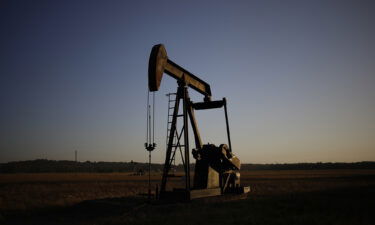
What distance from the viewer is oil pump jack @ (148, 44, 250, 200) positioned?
8900 mm

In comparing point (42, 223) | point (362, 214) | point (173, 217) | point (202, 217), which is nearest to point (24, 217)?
point (42, 223)

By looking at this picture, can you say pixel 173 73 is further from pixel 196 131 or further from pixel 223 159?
pixel 223 159

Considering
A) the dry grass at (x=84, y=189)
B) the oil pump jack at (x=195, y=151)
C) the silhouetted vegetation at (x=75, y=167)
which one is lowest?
the silhouetted vegetation at (x=75, y=167)

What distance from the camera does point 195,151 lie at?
10000 millimetres

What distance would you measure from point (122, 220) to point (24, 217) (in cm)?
316

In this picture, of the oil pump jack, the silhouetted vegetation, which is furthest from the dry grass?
the silhouetted vegetation

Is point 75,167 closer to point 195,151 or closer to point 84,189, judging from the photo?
point 84,189

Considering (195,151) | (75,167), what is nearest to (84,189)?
(195,151)

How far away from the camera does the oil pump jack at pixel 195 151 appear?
890 centimetres

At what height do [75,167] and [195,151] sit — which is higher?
[195,151]

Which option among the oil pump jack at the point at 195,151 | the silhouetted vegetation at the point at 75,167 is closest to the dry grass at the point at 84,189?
the oil pump jack at the point at 195,151

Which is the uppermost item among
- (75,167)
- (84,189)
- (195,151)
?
(195,151)

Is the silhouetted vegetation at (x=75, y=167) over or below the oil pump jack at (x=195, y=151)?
below

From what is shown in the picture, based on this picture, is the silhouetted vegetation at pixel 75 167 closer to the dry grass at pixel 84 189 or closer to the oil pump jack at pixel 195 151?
the dry grass at pixel 84 189
